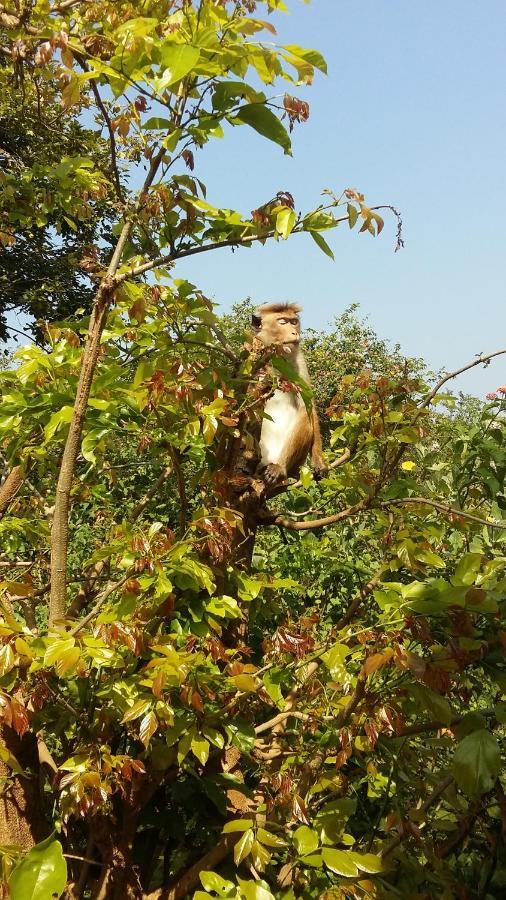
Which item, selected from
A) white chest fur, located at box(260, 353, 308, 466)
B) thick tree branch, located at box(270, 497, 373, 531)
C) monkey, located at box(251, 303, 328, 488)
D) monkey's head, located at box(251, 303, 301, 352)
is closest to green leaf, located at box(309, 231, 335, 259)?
thick tree branch, located at box(270, 497, 373, 531)

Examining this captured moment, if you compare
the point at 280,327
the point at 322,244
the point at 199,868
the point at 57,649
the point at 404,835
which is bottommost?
the point at 199,868

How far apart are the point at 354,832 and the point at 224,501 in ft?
5.17

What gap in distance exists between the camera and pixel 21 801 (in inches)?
92.6

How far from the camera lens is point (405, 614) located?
1.79 m

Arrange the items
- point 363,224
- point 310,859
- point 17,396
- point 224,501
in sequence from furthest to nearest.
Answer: point 224,501, point 17,396, point 363,224, point 310,859

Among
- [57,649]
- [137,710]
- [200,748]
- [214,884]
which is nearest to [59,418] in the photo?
[57,649]

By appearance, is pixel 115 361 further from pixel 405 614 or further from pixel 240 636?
pixel 405 614

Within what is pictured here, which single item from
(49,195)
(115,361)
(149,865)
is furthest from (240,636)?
(49,195)

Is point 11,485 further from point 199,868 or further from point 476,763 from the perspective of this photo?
point 476,763

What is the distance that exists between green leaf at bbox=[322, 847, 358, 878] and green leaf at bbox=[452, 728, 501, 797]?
1.25 feet

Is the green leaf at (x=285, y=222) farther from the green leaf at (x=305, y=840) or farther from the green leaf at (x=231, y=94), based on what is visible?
the green leaf at (x=305, y=840)

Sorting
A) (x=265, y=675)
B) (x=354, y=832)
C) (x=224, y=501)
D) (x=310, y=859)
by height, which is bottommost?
(x=354, y=832)

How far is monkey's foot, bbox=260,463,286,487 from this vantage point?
3.18m

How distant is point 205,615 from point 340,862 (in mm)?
788
